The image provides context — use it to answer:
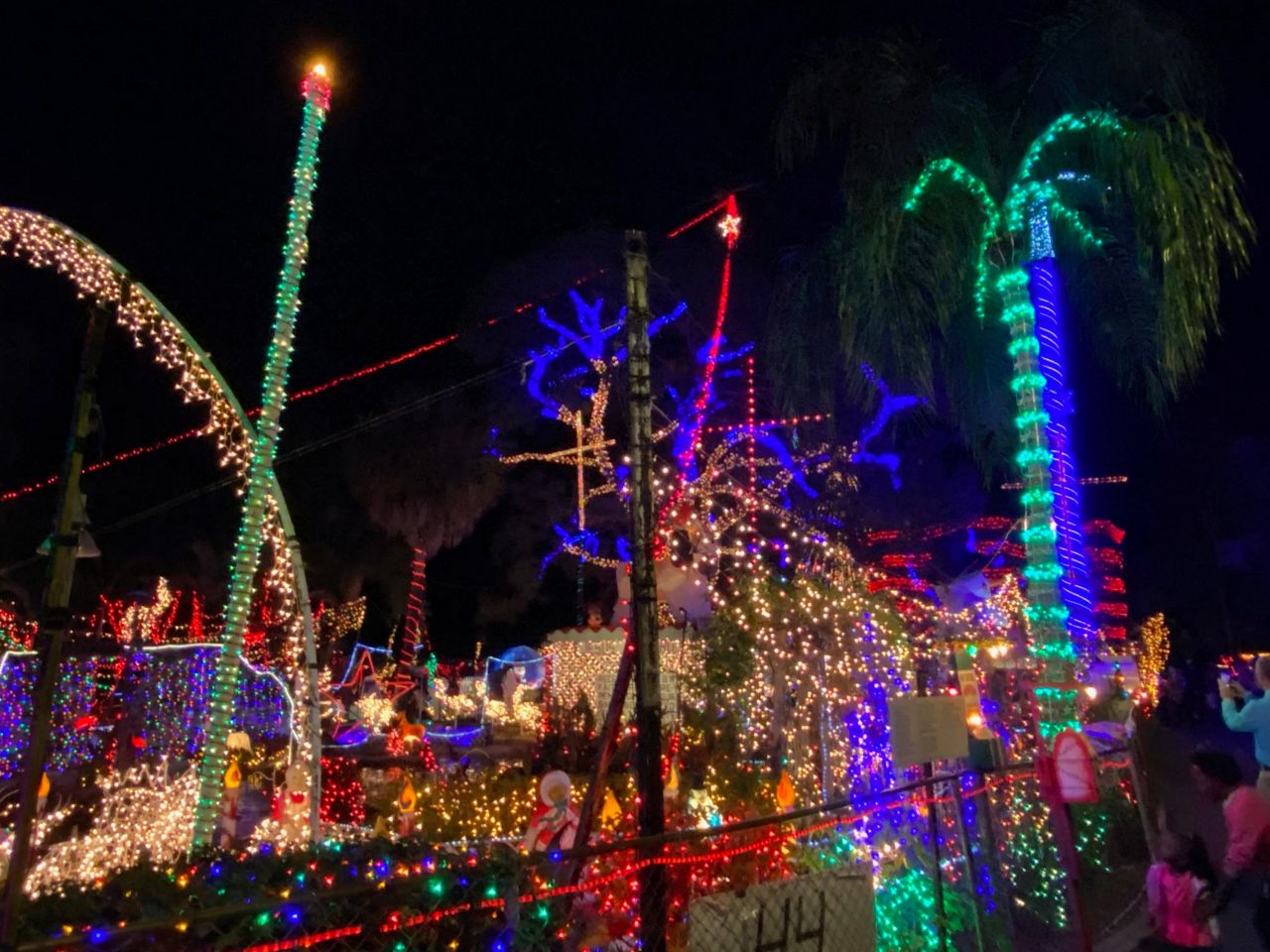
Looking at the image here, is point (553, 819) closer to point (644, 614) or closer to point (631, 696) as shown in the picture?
point (644, 614)

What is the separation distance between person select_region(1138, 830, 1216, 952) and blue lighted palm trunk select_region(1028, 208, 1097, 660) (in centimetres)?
710

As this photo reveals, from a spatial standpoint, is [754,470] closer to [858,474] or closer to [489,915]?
[858,474]

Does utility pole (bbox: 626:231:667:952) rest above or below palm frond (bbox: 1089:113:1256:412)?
below

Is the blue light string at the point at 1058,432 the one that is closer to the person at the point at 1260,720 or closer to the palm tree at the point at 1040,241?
the palm tree at the point at 1040,241

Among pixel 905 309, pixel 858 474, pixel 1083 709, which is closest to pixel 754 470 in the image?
pixel 858 474

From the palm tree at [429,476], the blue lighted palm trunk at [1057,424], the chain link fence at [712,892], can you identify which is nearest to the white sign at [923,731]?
the chain link fence at [712,892]

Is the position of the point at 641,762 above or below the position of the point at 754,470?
below

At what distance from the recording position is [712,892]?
5.57 meters

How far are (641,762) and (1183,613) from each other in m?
39.4

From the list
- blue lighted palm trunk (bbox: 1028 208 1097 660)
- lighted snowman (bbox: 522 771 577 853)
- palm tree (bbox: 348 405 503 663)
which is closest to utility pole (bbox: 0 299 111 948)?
lighted snowman (bbox: 522 771 577 853)

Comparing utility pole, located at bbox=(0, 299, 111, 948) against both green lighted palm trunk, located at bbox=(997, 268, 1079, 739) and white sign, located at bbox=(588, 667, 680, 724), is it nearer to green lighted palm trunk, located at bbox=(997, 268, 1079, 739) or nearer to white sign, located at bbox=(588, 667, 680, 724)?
green lighted palm trunk, located at bbox=(997, 268, 1079, 739)

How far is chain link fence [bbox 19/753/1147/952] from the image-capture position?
325 centimetres

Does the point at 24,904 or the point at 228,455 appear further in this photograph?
the point at 228,455

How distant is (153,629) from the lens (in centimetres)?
2308
